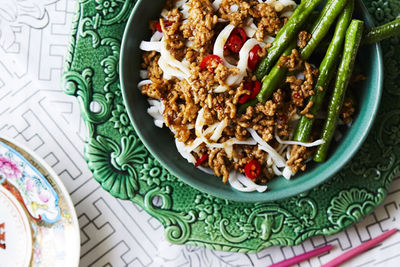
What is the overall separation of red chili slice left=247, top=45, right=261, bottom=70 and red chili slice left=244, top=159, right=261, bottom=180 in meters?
0.48

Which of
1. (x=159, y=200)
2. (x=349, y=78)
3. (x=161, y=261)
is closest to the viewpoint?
(x=349, y=78)

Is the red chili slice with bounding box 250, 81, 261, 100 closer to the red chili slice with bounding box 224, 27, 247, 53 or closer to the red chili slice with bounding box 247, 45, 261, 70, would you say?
the red chili slice with bounding box 247, 45, 261, 70

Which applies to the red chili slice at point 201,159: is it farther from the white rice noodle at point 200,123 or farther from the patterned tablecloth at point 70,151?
the patterned tablecloth at point 70,151

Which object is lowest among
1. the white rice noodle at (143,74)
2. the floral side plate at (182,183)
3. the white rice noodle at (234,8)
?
the floral side plate at (182,183)

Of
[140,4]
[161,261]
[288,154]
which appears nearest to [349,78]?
[288,154]

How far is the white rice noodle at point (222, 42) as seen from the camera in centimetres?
232

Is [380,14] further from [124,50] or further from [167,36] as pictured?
[124,50]

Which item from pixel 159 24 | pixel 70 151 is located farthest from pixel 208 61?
pixel 70 151

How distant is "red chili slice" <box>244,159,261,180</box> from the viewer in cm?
247

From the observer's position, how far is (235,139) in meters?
2.39

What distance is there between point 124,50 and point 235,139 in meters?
0.71

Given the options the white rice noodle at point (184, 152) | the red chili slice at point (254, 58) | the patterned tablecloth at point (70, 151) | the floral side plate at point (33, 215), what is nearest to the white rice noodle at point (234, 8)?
the red chili slice at point (254, 58)

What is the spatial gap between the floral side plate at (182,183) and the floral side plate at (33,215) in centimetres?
32

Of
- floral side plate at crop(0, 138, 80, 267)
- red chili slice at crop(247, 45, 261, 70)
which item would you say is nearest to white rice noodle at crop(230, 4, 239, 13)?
red chili slice at crop(247, 45, 261, 70)
